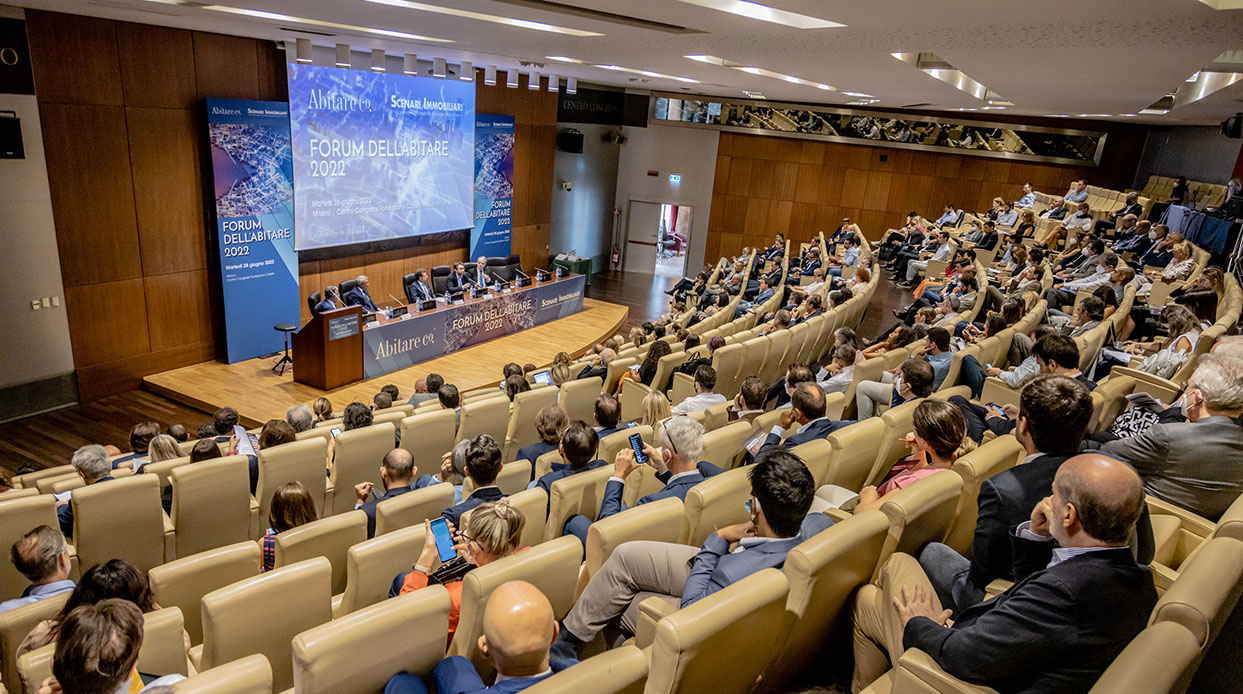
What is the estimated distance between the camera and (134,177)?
7645 millimetres

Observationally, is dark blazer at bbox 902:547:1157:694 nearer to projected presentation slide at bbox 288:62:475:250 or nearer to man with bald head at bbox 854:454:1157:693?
man with bald head at bbox 854:454:1157:693

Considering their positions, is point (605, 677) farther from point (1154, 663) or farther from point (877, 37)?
point (877, 37)

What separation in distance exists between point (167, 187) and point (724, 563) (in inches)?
326

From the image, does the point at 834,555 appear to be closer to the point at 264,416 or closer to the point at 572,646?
the point at 572,646

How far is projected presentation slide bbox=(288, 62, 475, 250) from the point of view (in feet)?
30.6

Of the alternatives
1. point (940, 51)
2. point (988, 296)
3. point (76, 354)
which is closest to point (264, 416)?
point (76, 354)

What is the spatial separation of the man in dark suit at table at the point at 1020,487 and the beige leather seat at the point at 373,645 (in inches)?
58.1

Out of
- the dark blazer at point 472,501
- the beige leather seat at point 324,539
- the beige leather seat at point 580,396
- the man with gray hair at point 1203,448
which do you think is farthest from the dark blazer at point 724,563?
the beige leather seat at point 580,396

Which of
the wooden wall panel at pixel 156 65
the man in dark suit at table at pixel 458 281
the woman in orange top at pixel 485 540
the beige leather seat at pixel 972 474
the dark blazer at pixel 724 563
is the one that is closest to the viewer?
the dark blazer at pixel 724 563

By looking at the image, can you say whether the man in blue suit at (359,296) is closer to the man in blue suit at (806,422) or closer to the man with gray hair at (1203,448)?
the man in blue suit at (806,422)

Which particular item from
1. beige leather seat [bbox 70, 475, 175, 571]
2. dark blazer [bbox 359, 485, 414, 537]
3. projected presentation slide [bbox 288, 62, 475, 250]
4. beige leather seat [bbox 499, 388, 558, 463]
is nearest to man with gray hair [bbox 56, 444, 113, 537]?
beige leather seat [bbox 70, 475, 175, 571]

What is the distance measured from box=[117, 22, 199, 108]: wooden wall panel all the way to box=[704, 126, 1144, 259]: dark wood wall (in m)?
11.4

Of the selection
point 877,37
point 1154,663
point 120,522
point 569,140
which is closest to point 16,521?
point 120,522

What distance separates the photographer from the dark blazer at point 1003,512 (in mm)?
2002
